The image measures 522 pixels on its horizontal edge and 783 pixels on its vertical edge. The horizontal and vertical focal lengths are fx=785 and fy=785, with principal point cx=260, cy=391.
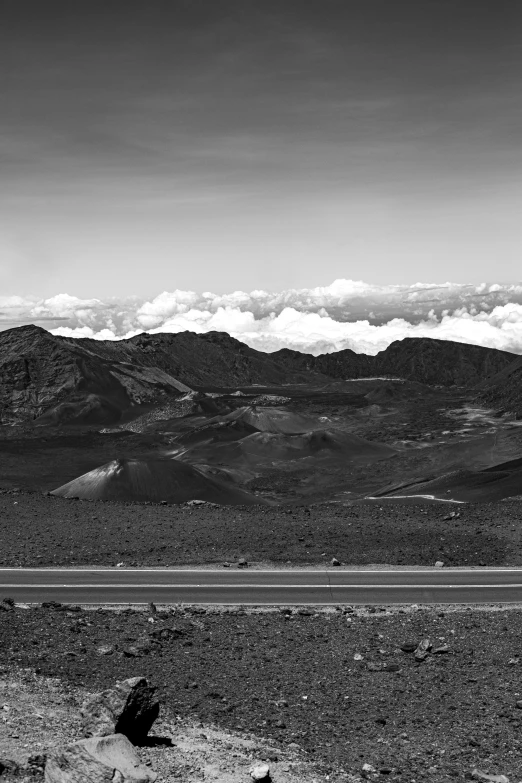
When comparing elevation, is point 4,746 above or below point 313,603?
above

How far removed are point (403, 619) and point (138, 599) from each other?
902 centimetres

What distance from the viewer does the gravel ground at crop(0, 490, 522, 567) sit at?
3244 centimetres

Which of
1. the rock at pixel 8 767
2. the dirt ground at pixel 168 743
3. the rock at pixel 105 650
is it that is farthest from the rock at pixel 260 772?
the rock at pixel 105 650

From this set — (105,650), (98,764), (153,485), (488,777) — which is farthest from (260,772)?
(153,485)

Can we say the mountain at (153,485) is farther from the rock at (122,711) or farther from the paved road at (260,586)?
the rock at (122,711)

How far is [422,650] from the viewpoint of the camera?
20109 mm

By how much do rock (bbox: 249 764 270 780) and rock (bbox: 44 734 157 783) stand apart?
1.66 metres

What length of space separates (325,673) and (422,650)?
2941 mm

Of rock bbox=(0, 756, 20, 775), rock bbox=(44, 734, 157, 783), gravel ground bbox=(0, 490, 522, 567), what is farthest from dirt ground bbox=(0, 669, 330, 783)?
gravel ground bbox=(0, 490, 522, 567)

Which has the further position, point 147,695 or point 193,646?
point 193,646

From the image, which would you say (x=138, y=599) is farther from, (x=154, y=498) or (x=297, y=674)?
(x=154, y=498)

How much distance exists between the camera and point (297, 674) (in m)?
18.6

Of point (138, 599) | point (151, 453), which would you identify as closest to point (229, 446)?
point (151, 453)

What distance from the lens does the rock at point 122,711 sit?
12.9 m
